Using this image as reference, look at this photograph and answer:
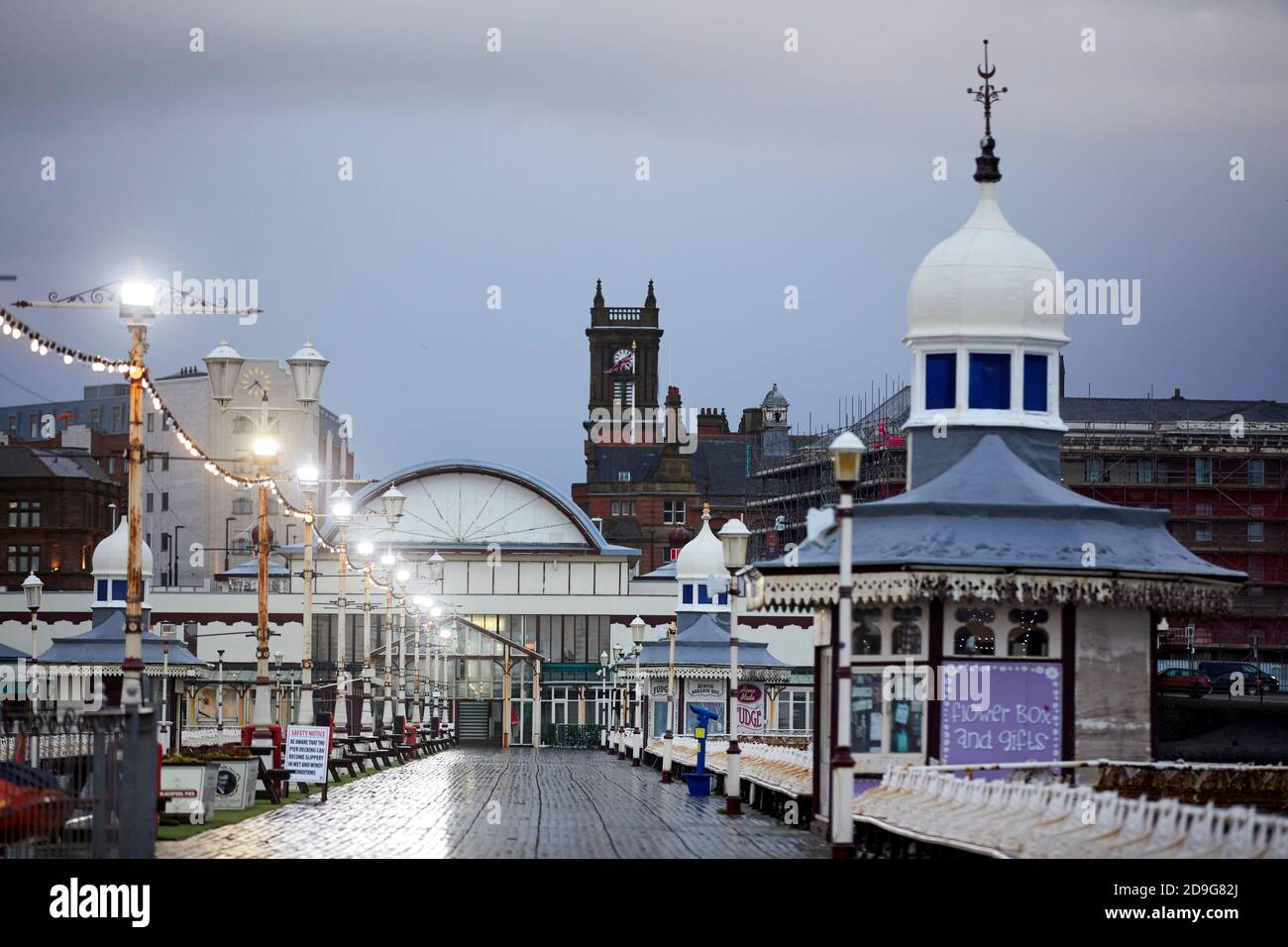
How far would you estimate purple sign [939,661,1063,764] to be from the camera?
29.0 metres

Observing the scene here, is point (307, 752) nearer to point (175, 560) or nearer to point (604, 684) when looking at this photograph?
point (604, 684)

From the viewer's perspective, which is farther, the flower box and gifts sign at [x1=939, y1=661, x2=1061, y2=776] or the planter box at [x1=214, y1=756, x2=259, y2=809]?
the planter box at [x1=214, y1=756, x2=259, y2=809]

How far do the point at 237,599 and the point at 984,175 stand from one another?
86.8 metres

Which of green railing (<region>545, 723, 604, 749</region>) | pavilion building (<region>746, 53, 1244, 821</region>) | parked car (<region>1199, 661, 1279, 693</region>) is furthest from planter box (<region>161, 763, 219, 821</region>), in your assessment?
green railing (<region>545, 723, 604, 749</region>)

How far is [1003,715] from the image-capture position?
2908 centimetres

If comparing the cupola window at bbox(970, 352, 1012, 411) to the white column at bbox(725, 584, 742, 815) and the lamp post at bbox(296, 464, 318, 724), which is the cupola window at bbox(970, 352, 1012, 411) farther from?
the lamp post at bbox(296, 464, 318, 724)

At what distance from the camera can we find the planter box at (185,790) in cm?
3120

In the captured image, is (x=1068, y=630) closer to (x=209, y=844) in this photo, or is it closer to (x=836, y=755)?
(x=836, y=755)

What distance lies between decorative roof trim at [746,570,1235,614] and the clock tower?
166 metres

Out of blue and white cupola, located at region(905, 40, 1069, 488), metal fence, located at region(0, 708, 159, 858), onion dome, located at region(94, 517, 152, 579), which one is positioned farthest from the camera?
onion dome, located at region(94, 517, 152, 579)

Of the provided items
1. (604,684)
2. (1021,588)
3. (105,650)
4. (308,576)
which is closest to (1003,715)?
(1021,588)

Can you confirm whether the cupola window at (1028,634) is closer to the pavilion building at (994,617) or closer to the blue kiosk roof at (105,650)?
the pavilion building at (994,617)

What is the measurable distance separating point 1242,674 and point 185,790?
251 ft
